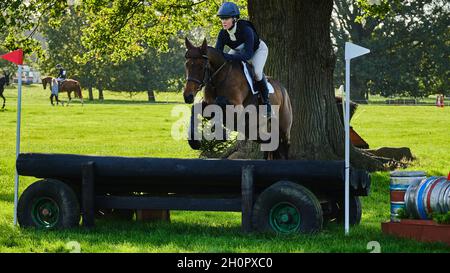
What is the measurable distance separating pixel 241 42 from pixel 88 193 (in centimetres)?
243

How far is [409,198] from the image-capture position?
862cm

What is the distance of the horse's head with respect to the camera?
28.6 ft

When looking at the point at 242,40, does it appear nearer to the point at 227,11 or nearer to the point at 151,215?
the point at 227,11

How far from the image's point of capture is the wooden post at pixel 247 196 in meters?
8.74

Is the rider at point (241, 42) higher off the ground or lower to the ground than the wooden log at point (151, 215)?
higher

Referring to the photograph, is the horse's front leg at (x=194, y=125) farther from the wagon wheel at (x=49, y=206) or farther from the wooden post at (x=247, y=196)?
the wagon wheel at (x=49, y=206)

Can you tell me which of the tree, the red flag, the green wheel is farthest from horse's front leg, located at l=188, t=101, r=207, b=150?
the tree

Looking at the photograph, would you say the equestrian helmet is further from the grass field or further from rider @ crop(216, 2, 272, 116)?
the grass field

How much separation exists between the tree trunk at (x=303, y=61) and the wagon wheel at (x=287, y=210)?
22.4ft

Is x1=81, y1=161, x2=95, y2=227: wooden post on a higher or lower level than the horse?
lower

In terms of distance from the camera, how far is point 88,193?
9.23 m

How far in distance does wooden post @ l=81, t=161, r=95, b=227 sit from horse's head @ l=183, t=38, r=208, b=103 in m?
1.46

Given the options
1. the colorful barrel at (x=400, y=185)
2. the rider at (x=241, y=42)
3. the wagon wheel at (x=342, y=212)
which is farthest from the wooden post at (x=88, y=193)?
the colorful barrel at (x=400, y=185)
